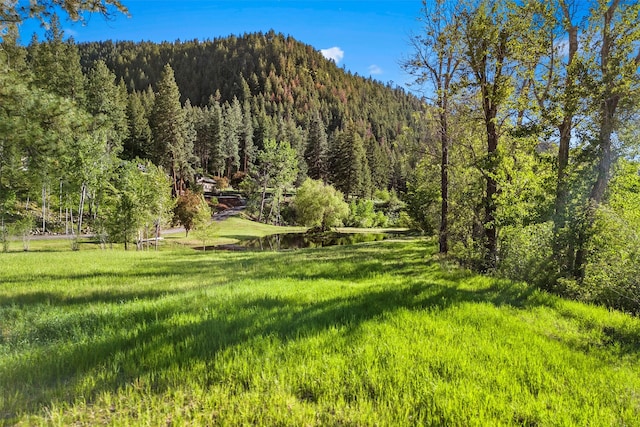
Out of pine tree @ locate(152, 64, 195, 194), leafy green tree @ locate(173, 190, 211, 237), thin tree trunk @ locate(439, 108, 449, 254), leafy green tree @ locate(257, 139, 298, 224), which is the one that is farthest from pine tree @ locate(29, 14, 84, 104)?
thin tree trunk @ locate(439, 108, 449, 254)

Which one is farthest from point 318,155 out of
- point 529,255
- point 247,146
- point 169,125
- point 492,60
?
point 529,255

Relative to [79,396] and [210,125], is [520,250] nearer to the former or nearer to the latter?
[79,396]

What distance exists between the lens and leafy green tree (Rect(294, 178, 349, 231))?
56.4 m

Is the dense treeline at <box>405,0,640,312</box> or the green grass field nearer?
the green grass field

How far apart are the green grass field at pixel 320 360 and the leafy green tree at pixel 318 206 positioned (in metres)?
49.0

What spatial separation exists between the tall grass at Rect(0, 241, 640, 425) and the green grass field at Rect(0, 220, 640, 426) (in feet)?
0.06

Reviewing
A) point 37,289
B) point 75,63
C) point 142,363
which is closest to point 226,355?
point 142,363

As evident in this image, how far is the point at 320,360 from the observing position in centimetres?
391

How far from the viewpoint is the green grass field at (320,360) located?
296 cm

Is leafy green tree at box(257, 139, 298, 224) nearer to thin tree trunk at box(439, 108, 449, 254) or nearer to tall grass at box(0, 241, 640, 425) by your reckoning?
thin tree trunk at box(439, 108, 449, 254)

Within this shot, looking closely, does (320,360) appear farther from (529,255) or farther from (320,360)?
(529,255)

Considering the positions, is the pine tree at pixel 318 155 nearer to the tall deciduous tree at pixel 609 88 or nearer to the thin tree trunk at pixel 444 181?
the thin tree trunk at pixel 444 181

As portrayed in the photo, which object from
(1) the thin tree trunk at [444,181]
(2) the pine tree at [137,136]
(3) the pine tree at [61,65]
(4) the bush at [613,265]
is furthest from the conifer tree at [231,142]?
(4) the bush at [613,265]

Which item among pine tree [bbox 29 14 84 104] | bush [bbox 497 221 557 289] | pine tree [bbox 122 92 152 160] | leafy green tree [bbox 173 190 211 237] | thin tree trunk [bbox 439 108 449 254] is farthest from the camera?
pine tree [bbox 122 92 152 160]
